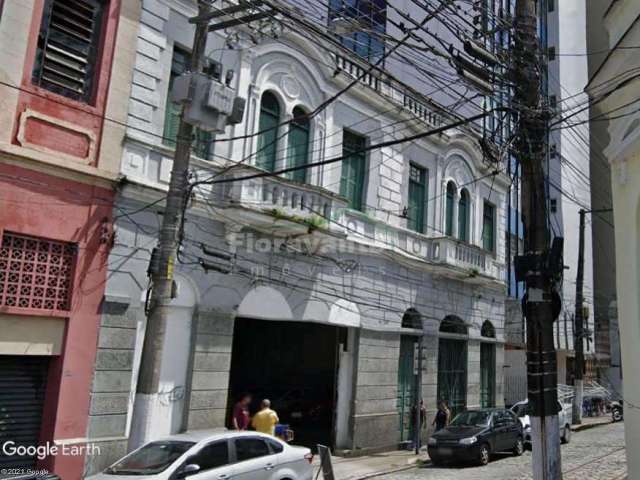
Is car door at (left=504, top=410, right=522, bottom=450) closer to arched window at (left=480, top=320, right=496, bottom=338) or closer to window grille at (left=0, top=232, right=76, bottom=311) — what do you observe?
arched window at (left=480, top=320, right=496, bottom=338)

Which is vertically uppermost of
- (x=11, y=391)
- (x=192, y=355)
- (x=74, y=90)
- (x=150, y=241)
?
(x=74, y=90)

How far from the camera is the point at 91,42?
12133 mm

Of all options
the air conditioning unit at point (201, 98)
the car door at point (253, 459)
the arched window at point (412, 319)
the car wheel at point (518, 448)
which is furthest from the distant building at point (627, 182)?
the arched window at point (412, 319)

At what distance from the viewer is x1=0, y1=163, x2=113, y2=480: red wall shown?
1073 centimetres

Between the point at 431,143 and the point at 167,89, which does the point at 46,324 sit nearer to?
the point at 167,89

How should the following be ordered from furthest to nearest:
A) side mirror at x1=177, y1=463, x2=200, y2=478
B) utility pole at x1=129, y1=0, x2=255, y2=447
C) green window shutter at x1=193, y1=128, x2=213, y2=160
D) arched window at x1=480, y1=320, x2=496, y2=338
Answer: arched window at x1=480, y1=320, x2=496, y2=338, green window shutter at x1=193, y1=128, x2=213, y2=160, utility pole at x1=129, y1=0, x2=255, y2=447, side mirror at x1=177, y1=463, x2=200, y2=478

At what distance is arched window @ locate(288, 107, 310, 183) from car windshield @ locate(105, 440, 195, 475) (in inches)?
336

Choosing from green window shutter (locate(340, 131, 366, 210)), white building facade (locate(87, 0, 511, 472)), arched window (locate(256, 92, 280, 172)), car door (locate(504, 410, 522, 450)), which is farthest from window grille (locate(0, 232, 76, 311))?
car door (locate(504, 410, 522, 450))

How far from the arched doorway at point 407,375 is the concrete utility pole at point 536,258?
413 inches

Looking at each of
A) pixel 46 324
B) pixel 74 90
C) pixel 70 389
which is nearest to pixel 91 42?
pixel 74 90

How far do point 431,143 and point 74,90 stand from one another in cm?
1248

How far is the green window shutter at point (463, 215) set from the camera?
22516 millimetres

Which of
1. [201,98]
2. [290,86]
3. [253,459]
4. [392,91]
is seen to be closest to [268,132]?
[290,86]

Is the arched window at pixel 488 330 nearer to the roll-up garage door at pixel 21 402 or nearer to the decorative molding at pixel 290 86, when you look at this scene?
the decorative molding at pixel 290 86
